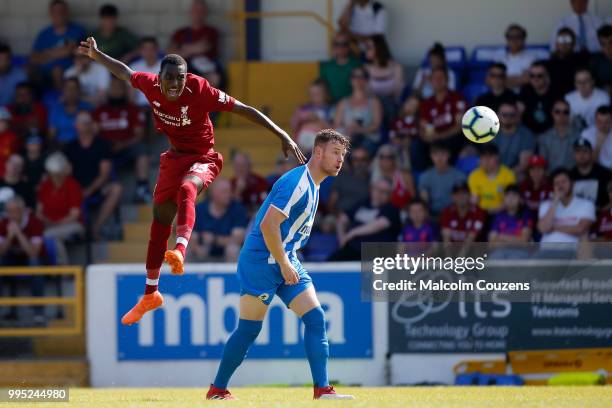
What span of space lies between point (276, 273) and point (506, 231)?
228 inches

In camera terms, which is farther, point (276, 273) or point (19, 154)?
point (19, 154)

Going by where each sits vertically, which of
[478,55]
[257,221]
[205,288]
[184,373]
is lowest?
[184,373]

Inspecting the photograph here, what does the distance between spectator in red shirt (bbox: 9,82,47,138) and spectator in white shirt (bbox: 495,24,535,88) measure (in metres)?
6.02

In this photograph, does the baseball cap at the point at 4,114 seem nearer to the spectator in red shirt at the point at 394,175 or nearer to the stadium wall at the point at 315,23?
the stadium wall at the point at 315,23

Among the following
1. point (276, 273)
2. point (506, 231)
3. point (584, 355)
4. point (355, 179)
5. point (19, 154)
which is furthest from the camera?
point (19, 154)

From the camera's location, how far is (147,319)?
14758mm

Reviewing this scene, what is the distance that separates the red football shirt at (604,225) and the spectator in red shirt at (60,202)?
6.23m

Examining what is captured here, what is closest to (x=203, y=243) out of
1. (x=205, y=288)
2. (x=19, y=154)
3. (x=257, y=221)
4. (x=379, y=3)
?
(x=205, y=288)

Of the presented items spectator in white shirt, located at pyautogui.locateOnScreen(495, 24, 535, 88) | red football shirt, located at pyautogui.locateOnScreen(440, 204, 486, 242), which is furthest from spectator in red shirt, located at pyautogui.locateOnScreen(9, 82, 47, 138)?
spectator in white shirt, located at pyautogui.locateOnScreen(495, 24, 535, 88)

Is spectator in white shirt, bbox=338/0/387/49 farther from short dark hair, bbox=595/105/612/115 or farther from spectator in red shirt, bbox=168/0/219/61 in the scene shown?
short dark hair, bbox=595/105/612/115

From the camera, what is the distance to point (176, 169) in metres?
10.7

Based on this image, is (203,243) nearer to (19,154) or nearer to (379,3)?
(19,154)

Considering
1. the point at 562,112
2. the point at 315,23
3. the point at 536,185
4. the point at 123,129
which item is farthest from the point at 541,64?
the point at 123,129

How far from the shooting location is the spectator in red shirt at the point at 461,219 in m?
15.2
